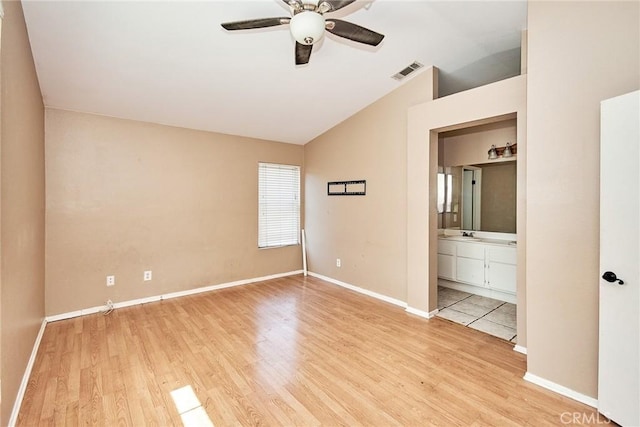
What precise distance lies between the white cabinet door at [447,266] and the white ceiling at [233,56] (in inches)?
98.5

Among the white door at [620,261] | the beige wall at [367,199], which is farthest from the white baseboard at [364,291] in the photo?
the white door at [620,261]

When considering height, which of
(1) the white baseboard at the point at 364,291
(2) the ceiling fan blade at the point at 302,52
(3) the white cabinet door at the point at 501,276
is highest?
(2) the ceiling fan blade at the point at 302,52

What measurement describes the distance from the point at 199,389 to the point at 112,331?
1.64 meters

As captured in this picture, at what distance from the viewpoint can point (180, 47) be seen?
8.70ft

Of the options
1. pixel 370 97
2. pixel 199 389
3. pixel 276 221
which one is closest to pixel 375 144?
pixel 370 97

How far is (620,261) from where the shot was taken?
5.76ft

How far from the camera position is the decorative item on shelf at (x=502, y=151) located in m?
3.97

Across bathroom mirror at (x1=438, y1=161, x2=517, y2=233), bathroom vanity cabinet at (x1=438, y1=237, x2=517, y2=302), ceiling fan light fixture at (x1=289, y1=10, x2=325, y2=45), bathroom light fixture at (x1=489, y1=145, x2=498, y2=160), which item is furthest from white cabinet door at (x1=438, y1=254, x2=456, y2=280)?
ceiling fan light fixture at (x1=289, y1=10, x2=325, y2=45)

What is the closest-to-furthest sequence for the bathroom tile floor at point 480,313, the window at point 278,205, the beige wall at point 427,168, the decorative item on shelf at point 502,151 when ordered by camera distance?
the beige wall at point 427,168
the bathroom tile floor at point 480,313
the decorative item on shelf at point 502,151
the window at point 278,205

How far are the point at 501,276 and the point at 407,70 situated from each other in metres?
2.98

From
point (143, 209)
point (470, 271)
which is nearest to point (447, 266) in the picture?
point (470, 271)

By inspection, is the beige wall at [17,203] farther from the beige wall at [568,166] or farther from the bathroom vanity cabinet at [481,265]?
the bathroom vanity cabinet at [481,265]

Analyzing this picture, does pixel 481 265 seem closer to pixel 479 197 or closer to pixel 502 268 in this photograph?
pixel 502 268

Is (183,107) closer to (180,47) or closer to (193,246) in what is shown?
(180,47)
